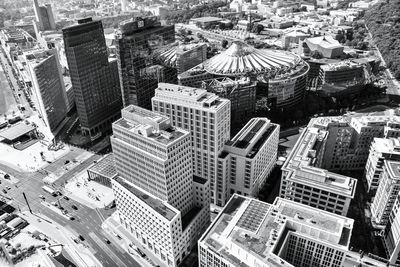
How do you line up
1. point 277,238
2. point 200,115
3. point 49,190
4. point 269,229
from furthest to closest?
point 49,190 → point 200,115 → point 269,229 → point 277,238

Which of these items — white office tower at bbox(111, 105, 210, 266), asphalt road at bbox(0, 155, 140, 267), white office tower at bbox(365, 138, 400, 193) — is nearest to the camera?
white office tower at bbox(111, 105, 210, 266)

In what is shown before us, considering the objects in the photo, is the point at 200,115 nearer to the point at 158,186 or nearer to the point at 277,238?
the point at 158,186

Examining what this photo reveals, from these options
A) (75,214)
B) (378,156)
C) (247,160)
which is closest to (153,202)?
(247,160)

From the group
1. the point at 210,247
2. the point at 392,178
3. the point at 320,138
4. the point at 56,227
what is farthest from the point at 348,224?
the point at 56,227

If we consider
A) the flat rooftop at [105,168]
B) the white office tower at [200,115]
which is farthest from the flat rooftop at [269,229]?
the flat rooftop at [105,168]

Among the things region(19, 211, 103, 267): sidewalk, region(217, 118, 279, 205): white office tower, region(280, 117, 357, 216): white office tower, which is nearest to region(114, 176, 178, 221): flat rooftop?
region(19, 211, 103, 267): sidewalk

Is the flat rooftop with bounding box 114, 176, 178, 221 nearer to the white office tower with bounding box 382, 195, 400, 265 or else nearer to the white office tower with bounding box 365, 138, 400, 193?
the white office tower with bounding box 382, 195, 400, 265

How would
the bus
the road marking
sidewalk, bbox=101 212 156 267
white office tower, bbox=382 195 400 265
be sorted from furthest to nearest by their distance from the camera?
the bus
sidewalk, bbox=101 212 156 267
the road marking
white office tower, bbox=382 195 400 265
